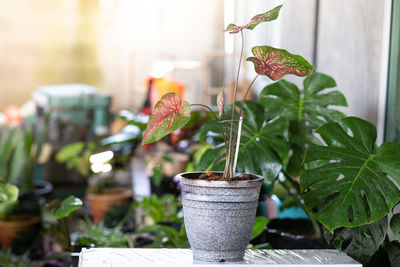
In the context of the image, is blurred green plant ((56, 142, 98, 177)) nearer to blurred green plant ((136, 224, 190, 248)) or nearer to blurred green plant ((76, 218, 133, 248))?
blurred green plant ((76, 218, 133, 248))

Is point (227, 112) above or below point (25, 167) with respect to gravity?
above

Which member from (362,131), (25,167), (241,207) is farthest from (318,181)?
(25,167)

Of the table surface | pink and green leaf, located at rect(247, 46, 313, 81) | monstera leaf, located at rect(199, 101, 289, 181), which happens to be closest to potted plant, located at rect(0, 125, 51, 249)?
monstera leaf, located at rect(199, 101, 289, 181)

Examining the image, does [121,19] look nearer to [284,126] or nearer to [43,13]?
[43,13]

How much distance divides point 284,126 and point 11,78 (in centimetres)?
902

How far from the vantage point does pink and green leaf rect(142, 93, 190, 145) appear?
1271 millimetres

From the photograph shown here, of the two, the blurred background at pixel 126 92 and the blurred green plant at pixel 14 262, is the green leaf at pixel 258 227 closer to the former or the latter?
the blurred background at pixel 126 92

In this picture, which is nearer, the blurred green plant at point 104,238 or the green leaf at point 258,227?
the green leaf at point 258,227

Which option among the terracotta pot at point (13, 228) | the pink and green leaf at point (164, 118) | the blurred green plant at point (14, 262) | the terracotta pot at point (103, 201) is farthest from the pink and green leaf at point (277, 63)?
the terracotta pot at point (103, 201)

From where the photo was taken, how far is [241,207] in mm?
1285

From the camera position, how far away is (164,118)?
1.28 m

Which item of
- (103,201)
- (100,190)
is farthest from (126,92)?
(103,201)

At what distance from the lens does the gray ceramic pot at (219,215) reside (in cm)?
127

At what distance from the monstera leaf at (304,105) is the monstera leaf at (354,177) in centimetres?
38
